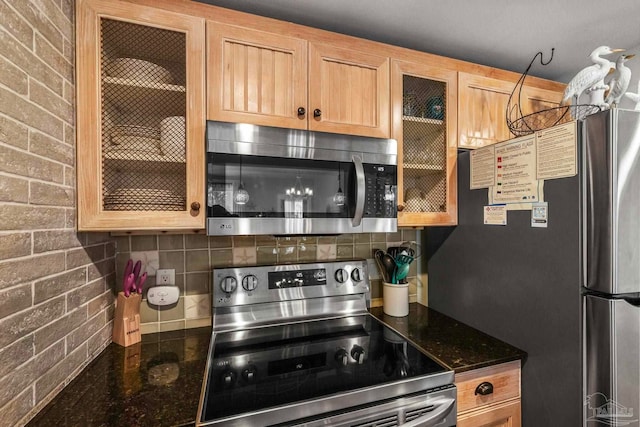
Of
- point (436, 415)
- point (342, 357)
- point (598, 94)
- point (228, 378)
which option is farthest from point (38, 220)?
point (598, 94)

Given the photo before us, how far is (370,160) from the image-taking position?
1.32 meters

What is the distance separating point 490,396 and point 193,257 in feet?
4.58

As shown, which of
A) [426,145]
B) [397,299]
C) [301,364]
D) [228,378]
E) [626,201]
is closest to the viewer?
[626,201]

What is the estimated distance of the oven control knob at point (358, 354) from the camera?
3.86 ft

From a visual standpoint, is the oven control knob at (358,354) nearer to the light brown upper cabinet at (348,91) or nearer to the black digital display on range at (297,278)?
the black digital display on range at (297,278)

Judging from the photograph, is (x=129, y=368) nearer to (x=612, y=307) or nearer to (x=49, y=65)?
(x=49, y=65)

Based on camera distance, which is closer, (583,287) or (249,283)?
(583,287)

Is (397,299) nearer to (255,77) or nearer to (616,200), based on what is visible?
(616,200)

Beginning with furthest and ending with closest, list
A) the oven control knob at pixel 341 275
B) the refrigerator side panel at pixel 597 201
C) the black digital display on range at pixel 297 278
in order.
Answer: the oven control knob at pixel 341 275 < the black digital display on range at pixel 297 278 < the refrigerator side panel at pixel 597 201

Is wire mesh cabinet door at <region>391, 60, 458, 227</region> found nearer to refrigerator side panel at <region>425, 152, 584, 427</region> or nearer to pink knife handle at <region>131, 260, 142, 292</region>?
refrigerator side panel at <region>425, 152, 584, 427</region>

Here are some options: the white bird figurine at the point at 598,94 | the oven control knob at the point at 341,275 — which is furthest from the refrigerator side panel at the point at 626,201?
the oven control knob at the point at 341,275

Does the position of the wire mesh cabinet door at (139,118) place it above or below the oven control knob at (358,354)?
above

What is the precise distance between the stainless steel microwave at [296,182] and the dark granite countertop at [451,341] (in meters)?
0.52

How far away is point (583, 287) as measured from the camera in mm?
1008
